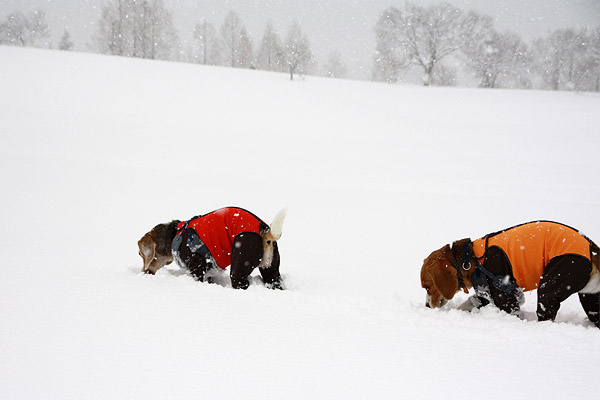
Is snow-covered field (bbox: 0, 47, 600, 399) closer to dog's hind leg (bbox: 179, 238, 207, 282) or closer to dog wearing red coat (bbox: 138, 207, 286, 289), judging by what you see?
dog's hind leg (bbox: 179, 238, 207, 282)

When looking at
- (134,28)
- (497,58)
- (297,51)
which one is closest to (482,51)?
(497,58)

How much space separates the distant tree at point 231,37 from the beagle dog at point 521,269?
60.7 meters

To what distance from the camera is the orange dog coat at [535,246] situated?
11.6 ft

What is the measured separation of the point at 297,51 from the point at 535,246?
133 ft

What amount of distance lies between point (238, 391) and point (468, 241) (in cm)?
295

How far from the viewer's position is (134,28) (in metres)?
50.1

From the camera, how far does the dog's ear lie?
12.8ft

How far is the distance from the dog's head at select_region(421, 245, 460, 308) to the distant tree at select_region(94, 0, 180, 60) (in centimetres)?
5545

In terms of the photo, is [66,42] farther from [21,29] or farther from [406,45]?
[406,45]

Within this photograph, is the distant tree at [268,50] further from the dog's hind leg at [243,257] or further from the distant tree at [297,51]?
the dog's hind leg at [243,257]

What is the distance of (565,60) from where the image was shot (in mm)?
53750

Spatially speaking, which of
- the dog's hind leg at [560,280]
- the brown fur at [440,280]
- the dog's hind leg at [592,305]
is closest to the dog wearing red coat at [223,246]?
the brown fur at [440,280]

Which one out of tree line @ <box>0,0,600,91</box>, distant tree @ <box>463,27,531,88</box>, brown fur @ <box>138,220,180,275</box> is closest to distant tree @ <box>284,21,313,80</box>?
tree line @ <box>0,0,600,91</box>

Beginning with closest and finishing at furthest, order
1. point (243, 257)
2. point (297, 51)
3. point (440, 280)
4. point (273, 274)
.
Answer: point (440, 280) < point (243, 257) < point (273, 274) < point (297, 51)
